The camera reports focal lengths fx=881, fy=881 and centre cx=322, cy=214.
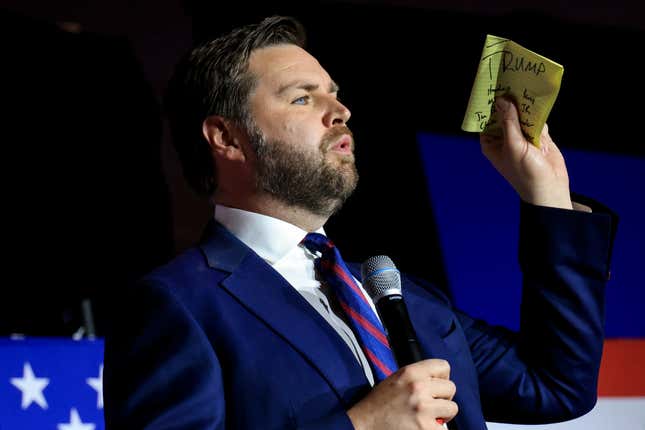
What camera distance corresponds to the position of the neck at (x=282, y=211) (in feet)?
5.32

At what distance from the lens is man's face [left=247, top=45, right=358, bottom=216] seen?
1600mm

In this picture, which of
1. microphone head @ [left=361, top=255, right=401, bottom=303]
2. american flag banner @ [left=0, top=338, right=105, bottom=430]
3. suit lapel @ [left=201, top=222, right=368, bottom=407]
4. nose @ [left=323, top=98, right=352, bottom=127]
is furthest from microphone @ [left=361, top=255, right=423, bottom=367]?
american flag banner @ [left=0, top=338, right=105, bottom=430]

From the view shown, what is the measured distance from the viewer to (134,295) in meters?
1.41

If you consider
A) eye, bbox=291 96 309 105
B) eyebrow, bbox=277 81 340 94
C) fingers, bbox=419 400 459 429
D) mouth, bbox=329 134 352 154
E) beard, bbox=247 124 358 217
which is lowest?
fingers, bbox=419 400 459 429

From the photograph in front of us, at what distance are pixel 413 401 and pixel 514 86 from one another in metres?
0.62

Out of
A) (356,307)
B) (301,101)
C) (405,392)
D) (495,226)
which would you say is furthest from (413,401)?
(495,226)

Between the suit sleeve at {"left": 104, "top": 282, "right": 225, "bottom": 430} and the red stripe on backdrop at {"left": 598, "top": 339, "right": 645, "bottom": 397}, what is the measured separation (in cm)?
146

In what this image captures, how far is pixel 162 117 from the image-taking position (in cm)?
296

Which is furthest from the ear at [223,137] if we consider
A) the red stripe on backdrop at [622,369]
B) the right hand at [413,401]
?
the red stripe on backdrop at [622,369]

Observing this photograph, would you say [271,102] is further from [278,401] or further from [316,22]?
[316,22]

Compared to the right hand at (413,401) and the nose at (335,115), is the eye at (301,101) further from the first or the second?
the right hand at (413,401)

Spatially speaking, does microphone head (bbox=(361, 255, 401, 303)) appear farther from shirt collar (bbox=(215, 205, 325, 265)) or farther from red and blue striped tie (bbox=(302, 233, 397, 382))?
shirt collar (bbox=(215, 205, 325, 265))

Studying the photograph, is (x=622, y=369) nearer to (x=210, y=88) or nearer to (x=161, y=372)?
(x=210, y=88)

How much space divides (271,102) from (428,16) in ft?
5.14
